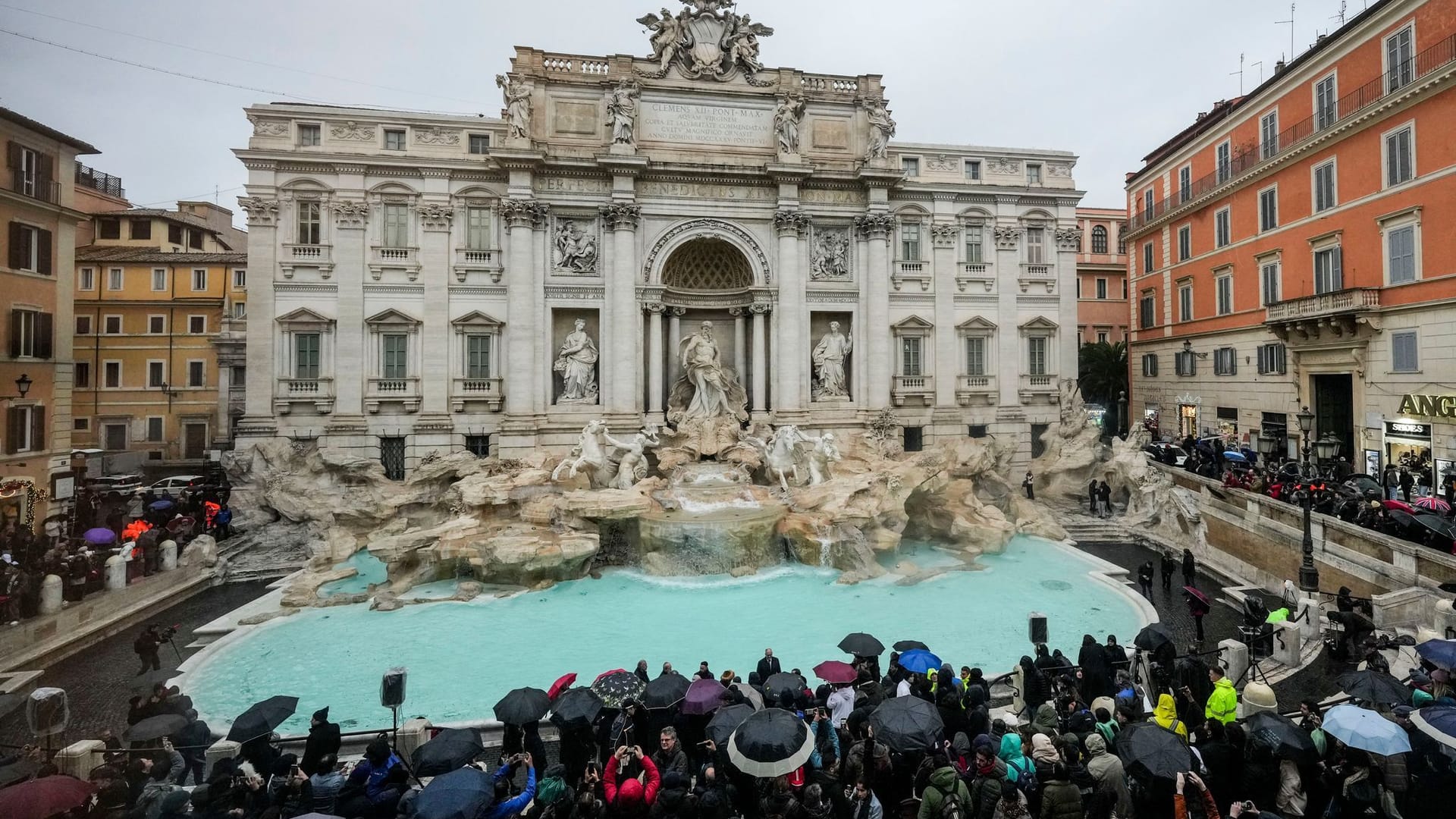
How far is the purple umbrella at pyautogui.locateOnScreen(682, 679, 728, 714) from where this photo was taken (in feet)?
23.5

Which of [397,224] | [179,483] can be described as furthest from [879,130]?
[179,483]

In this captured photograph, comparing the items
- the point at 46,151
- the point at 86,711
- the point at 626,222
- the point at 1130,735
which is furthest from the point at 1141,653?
the point at 626,222

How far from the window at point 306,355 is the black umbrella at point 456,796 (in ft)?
69.6

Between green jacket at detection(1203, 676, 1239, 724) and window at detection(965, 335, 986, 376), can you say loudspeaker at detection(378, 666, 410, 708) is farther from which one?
window at detection(965, 335, 986, 376)

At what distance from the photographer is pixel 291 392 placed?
856 inches

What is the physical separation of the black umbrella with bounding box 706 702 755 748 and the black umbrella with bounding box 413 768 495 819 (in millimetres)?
2133

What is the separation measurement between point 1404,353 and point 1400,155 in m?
5.70

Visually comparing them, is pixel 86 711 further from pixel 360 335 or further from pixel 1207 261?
pixel 1207 261

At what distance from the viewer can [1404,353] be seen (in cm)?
1828

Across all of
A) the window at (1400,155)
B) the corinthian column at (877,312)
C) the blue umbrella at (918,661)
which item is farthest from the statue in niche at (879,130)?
the blue umbrella at (918,661)

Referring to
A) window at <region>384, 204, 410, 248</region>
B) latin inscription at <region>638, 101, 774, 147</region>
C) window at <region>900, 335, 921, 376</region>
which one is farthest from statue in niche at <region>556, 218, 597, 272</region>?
window at <region>900, 335, 921, 376</region>

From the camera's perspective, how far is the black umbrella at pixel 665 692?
7172mm

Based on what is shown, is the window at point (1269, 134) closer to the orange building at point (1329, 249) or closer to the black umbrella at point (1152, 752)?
the orange building at point (1329, 249)

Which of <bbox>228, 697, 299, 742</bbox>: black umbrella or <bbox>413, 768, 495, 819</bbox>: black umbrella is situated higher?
<bbox>413, 768, 495, 819</bbox>: black umbrella
